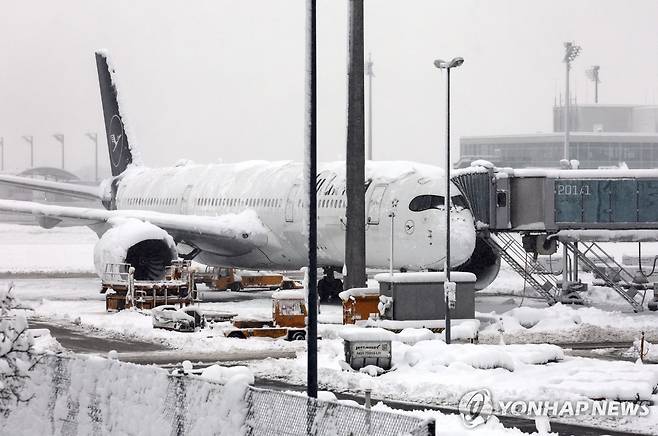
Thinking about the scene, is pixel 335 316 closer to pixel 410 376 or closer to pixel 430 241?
pixel 430 241

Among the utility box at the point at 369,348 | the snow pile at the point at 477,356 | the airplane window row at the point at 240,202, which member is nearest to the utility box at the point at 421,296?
the snow pile at the point at 477,356

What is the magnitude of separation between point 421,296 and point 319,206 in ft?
26.4

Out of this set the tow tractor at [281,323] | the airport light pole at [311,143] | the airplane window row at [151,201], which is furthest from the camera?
the airplane window row at [151,201]

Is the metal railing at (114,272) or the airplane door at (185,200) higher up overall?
the airplane door at (185,200)

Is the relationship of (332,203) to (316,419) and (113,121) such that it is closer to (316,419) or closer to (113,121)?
(113,121)

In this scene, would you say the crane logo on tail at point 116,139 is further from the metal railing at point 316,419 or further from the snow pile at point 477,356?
the metal railing at point 316,419

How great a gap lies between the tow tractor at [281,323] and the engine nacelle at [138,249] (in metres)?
8.04

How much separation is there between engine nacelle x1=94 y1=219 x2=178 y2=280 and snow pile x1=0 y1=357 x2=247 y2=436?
21.8 m

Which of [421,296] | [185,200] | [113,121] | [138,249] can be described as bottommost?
[421,296]

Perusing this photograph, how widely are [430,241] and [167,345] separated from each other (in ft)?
32.2

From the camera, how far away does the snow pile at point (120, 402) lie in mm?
14383

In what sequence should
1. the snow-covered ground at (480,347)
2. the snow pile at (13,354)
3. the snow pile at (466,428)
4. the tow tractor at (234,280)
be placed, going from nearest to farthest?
1. the snow pile at (466,428)
2. the snow pile at (13,354)
3. the snow-covered ground at (480,347)
4. the tow tractor at (234,280)

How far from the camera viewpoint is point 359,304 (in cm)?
3406

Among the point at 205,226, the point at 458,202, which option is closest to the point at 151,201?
the point at 205,226
